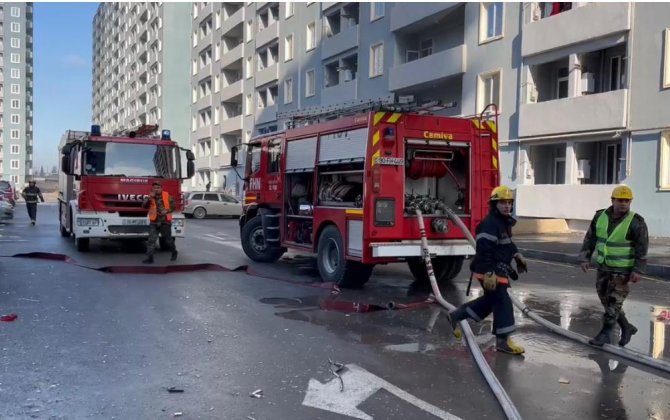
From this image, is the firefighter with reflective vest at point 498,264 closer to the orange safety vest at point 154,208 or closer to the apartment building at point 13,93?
the orange safety vest at point 154,208

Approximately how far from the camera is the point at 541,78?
76.0 feet

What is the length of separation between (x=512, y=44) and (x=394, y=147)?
16.3m

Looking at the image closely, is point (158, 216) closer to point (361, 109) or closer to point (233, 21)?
point (361, 109)

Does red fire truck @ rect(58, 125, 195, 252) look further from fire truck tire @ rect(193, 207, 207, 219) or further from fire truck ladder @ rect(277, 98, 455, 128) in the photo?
fire truck tire @ rect(193, 207, 207, 219)

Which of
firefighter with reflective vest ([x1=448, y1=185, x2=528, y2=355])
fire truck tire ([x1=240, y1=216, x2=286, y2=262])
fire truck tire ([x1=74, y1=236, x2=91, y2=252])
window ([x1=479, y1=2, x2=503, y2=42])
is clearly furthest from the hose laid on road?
window ([x1=479, y1=2, x2=503, y2=42])

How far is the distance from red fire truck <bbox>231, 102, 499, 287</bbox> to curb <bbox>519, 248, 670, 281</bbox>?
14.6 feet

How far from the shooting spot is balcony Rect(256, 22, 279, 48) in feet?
147

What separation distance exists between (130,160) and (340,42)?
23349 mm

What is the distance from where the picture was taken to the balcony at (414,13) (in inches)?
1049

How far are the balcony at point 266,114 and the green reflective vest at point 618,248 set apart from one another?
130ft

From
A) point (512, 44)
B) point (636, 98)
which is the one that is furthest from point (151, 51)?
point (636, 98)

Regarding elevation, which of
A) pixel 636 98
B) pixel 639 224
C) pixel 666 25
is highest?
pixel 666 25

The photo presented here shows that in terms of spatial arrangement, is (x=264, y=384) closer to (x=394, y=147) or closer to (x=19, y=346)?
(x=19, y=346)

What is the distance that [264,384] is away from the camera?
205 inches
